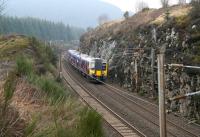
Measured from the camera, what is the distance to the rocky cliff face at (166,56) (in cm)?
2744

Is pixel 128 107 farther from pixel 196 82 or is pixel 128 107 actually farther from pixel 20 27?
pixel 20 27

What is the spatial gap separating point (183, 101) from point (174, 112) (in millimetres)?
1153

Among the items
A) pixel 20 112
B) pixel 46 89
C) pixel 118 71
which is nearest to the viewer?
pixel 20 112

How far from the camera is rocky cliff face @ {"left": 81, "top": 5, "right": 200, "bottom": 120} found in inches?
1080

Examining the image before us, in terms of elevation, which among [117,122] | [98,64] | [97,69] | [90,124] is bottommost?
[117,122]

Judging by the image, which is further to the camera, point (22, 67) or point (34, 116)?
point (22, 67)

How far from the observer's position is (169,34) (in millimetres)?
35000

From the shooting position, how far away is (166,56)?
1315 inches

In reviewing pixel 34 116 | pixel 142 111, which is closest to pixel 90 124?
pixel 34 116

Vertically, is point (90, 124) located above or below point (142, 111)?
above

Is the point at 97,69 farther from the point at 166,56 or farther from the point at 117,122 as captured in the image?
the point at 117,122

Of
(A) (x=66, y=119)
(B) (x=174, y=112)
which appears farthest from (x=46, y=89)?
(B) (x=174, y=112)

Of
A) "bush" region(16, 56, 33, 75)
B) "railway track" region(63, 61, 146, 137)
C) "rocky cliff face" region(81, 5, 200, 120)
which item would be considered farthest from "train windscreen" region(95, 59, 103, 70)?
"bush" region(16, 56, 33, 75)

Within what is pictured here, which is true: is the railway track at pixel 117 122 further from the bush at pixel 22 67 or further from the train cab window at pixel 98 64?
the train cab window at pixel 98 64
